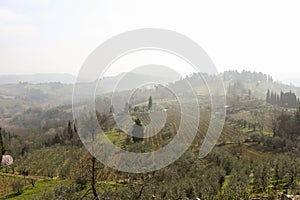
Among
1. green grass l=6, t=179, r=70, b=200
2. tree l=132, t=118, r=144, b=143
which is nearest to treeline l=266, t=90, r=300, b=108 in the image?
green grass l=6, t=179, r=70, b=200

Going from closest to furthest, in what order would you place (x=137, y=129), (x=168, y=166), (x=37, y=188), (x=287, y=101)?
(x=137, y=129), (x=168, y=166), (x=37, y=188), (x=287, y=101)

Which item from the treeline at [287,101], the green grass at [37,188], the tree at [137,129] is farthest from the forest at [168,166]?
the treeline at [287,101]

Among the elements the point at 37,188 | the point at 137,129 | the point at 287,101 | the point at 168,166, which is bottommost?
the point at 37,188

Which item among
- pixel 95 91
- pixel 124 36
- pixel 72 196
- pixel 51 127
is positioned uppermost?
pixel 124 36

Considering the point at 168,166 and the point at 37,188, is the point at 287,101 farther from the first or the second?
the point at 37,188

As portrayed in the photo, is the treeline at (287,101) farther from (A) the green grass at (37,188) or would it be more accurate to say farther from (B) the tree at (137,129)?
(B) the tree at (137,129)

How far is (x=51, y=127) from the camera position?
82.1 meters

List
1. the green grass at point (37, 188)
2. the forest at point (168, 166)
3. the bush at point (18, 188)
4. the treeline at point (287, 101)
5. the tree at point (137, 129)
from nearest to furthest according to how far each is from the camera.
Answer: the forest at point (168, 166) < the tree at point (137, 129) < the green grass at point (37, 188) < the bush at point (18, 188) < the treeline at point (287, 101)

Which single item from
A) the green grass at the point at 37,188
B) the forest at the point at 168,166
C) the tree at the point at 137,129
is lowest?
the green grass at the point at 37,188

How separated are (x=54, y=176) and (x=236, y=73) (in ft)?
482

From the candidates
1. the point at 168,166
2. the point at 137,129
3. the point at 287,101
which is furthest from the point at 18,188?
the point at 287,101

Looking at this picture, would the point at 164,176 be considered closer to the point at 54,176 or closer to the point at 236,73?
the point at 54,176

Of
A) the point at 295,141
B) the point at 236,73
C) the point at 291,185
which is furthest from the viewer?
the point at 236,73

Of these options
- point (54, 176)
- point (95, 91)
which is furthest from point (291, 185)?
point (54, 176)
